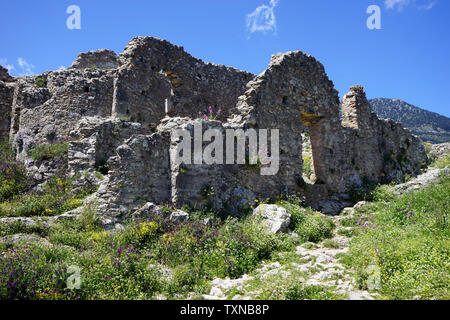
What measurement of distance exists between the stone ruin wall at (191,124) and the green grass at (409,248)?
4.27 metres

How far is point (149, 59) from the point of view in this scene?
1520 cm

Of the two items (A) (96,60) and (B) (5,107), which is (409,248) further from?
(A) (96,60)

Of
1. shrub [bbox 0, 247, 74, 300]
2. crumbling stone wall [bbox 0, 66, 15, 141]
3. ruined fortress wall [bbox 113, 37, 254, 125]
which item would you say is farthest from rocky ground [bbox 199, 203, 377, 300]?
crumbling stone wall [bbox 0, 66, 15, 141]

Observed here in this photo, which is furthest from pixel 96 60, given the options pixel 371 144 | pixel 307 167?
pixel 371 144

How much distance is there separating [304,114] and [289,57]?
261cm

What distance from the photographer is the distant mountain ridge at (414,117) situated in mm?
78331

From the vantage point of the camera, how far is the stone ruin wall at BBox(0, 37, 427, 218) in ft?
32.8

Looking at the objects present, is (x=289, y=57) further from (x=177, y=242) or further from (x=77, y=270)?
(x=77, y=270)

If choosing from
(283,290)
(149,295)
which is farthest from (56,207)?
(283,290)

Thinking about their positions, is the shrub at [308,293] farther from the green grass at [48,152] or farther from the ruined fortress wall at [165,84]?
the ruined fortress wall at [165,84]

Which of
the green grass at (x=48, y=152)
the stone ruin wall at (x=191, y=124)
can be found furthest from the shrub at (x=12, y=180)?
the stone ruin wall at (x=191, y=124)

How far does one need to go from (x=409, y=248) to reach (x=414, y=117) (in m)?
96.5

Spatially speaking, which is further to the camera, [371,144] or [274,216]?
[371,144]

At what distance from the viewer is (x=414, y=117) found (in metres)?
88.8
